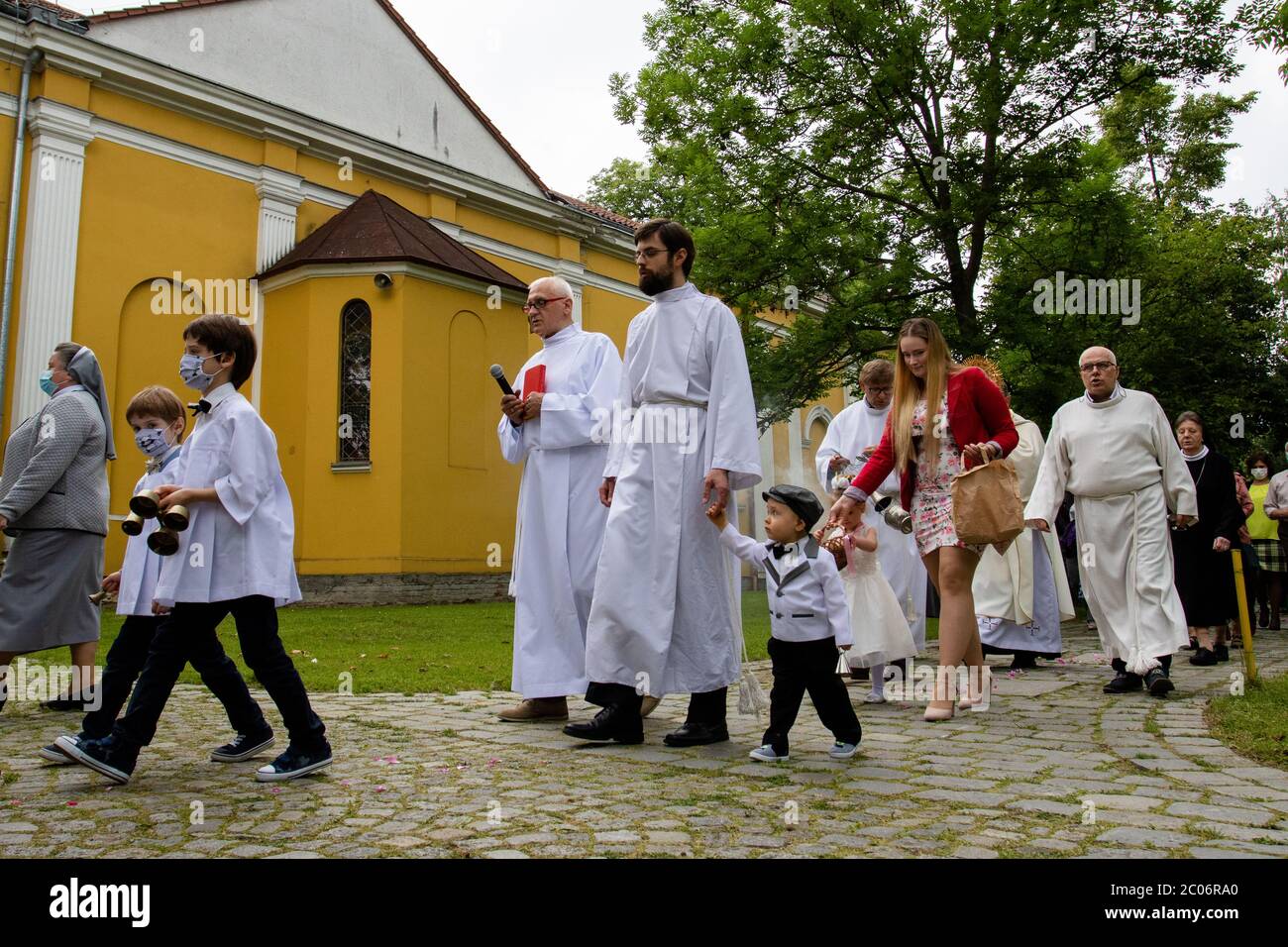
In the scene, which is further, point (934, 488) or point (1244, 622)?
point (1244, 622)

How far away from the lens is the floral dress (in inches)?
228

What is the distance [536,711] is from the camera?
18.6ft

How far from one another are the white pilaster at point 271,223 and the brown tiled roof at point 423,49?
10.8 feet

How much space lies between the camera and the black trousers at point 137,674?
176 inches

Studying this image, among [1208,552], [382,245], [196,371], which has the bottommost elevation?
[1208,552]

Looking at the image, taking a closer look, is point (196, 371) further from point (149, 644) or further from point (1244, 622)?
point (1244, 622)

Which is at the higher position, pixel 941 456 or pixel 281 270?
pixel 281 270

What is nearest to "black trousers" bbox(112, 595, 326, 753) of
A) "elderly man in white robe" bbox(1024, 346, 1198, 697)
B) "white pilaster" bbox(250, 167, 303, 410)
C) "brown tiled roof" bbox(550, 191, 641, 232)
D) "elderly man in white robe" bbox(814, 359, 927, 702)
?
"elderly man in white robe" bbox(814, 359, 927, 702)

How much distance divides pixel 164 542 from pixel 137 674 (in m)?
0.98

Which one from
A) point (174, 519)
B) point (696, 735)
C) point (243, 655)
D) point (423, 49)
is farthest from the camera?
point (423, 49)

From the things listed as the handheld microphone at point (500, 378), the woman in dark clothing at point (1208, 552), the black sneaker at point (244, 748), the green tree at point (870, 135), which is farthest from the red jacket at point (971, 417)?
the green tree at point (870, 135)

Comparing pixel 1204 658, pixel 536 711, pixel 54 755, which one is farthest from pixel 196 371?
pixel 1204 658

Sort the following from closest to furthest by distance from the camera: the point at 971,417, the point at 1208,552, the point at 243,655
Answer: the point at 243,655, the point at 971,417, the point at 1208,552
